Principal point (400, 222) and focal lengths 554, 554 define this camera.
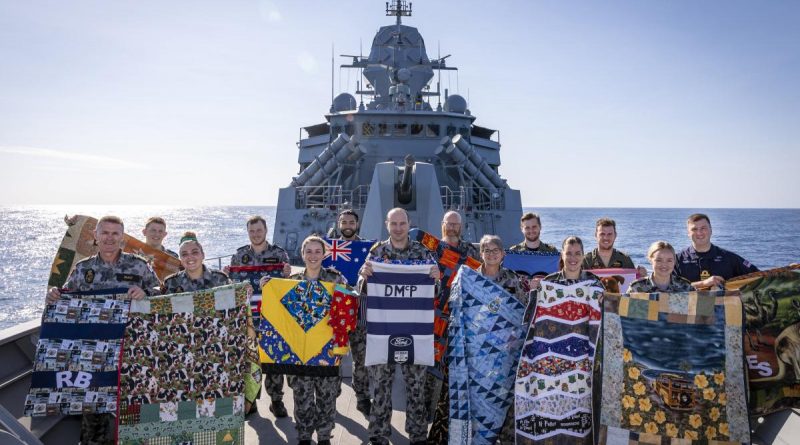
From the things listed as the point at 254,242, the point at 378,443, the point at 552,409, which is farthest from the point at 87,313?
the point at 552,409

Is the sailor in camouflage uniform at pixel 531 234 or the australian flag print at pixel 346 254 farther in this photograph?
the australian flag print at pixel 346 254

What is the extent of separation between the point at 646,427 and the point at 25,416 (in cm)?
426

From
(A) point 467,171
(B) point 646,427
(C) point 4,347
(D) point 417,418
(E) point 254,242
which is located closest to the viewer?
(B) point 646,427

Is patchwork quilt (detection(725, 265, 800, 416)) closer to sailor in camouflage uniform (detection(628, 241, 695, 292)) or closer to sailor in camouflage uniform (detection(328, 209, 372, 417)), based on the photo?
sailor in camouflage uniform (detection(628, 241, 695, 292))

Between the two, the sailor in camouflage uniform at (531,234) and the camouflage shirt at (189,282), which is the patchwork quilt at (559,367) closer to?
the sailor in camouflage uniform at (531,234)

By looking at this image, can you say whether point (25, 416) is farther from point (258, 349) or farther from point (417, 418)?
point (417, 418)

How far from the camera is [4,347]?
4473 mm

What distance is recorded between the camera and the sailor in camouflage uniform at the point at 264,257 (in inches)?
190

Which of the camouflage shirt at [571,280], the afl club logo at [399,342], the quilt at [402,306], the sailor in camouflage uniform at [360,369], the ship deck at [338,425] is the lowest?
the ship deck at [338,425]

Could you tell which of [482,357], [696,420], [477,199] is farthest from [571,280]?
[477,199]

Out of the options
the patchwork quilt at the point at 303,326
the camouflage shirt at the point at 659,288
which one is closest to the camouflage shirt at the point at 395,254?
the patchwork quilt at the point at 303,326

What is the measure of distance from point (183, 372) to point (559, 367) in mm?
2578

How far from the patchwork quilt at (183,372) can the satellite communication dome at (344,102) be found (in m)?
17.5

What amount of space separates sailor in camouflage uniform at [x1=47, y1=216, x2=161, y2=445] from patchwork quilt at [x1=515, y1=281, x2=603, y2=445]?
2.73 m
